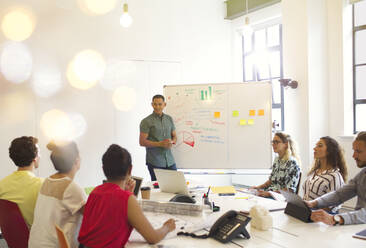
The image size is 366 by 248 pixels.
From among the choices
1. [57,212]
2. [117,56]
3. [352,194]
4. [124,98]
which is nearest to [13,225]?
[57,212]

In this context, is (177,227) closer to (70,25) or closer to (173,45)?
(70,25)

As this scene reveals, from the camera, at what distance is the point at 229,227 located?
181cm

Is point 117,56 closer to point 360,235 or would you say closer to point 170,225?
point 170,225

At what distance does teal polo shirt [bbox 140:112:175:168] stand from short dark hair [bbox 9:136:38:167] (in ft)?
6.67

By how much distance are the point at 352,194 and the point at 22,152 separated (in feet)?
7.46

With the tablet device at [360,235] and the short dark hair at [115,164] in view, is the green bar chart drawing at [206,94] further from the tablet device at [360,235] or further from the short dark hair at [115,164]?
the tablet device at [360,235]

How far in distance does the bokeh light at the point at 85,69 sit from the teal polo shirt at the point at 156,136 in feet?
4.12

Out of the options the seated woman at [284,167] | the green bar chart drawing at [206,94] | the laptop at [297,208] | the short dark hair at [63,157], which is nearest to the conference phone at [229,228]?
the laptop at [297,208]

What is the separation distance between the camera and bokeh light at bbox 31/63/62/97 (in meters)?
4.78

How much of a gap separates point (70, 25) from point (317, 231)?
4.37m

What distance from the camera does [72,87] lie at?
16.5 feet

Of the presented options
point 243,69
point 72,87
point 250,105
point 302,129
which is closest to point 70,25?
point 72,87

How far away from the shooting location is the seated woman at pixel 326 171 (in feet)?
8.82

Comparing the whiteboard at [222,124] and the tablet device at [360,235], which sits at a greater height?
the whiteboard at [222,124]
